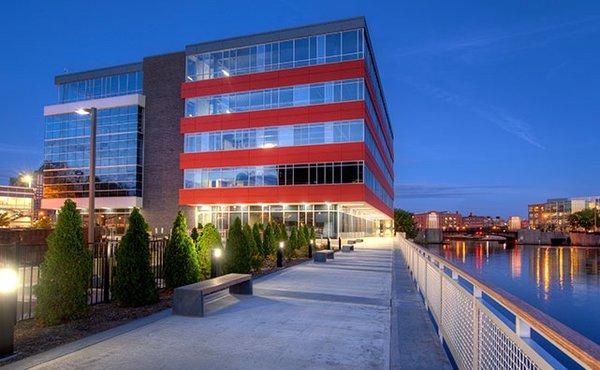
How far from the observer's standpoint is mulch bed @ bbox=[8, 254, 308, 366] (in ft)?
21.5

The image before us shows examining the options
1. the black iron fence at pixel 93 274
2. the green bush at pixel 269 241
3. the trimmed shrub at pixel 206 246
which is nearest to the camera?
the black iron fence at pixel 93 274

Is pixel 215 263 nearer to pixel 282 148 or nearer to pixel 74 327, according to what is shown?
pixel 74 327

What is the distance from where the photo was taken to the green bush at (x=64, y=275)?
7852mm

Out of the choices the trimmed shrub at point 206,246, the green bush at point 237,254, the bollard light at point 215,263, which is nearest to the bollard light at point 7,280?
the bollard light at point 215,263

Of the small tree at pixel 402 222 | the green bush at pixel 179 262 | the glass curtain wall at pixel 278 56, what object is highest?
the glass curtain wall at pixel 278 56

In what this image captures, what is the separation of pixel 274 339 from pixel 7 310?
11.8 ft

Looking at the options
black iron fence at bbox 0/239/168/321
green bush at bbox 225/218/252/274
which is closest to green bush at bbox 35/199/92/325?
black iron fence at bbox 0/239/168/321

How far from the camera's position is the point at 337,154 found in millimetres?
44938

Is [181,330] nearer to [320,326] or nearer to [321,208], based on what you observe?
[320,326]

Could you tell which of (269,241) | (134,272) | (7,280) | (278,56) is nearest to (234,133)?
(278,56)

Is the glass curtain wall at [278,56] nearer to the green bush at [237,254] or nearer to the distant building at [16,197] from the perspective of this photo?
the green bush at [237,254]

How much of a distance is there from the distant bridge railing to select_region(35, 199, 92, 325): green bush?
20.1 feet

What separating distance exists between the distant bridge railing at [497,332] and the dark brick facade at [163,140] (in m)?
48.9

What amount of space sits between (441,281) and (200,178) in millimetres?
46015
